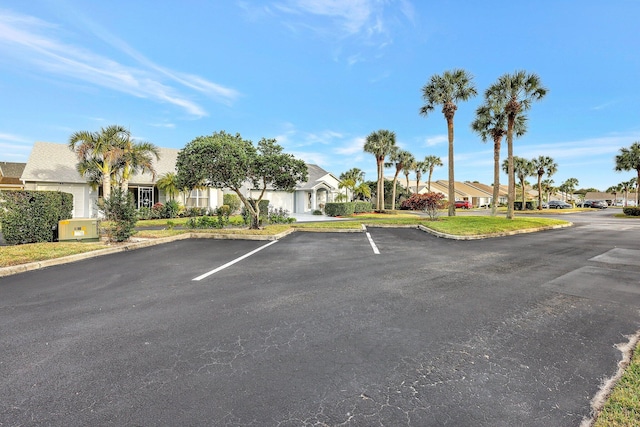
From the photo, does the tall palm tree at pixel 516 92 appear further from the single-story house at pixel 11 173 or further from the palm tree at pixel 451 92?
the single-story house at pixel 11 173

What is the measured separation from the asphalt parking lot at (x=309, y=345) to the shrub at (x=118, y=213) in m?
4.00

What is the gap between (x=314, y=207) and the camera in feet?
116

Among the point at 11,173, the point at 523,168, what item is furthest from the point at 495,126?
the point at 11,173

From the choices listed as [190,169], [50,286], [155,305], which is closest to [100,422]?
[155,305]

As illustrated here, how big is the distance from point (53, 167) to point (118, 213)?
61.5 feet

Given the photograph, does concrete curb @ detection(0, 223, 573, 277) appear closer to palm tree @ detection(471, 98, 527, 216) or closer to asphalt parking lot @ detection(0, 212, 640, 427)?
asphalt parking lot @ detection(0, 212, 640, 427)

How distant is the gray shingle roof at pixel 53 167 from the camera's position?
22500mm

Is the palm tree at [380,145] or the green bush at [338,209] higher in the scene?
the palm tree at [380,145]

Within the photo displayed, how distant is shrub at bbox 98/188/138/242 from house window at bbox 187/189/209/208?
16.0 metres

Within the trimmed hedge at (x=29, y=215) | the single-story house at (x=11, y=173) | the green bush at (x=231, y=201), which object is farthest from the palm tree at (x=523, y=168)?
the single-story house at (x=11, y=173)

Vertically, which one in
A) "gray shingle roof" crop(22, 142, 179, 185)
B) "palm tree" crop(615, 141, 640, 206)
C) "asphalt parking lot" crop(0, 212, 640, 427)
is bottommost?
"asphalt parking lot" crop(0, 212, 640, 427)

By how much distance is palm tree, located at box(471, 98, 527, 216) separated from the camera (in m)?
25.8

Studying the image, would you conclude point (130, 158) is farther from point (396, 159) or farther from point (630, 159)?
point (630, 159)

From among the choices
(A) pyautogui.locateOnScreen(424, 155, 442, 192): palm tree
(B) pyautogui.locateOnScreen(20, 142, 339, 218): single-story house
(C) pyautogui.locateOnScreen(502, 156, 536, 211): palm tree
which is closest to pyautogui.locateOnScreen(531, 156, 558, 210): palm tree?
(C) pyautogui.locateOnScreen(502, 156, 536, 211): palm tree
